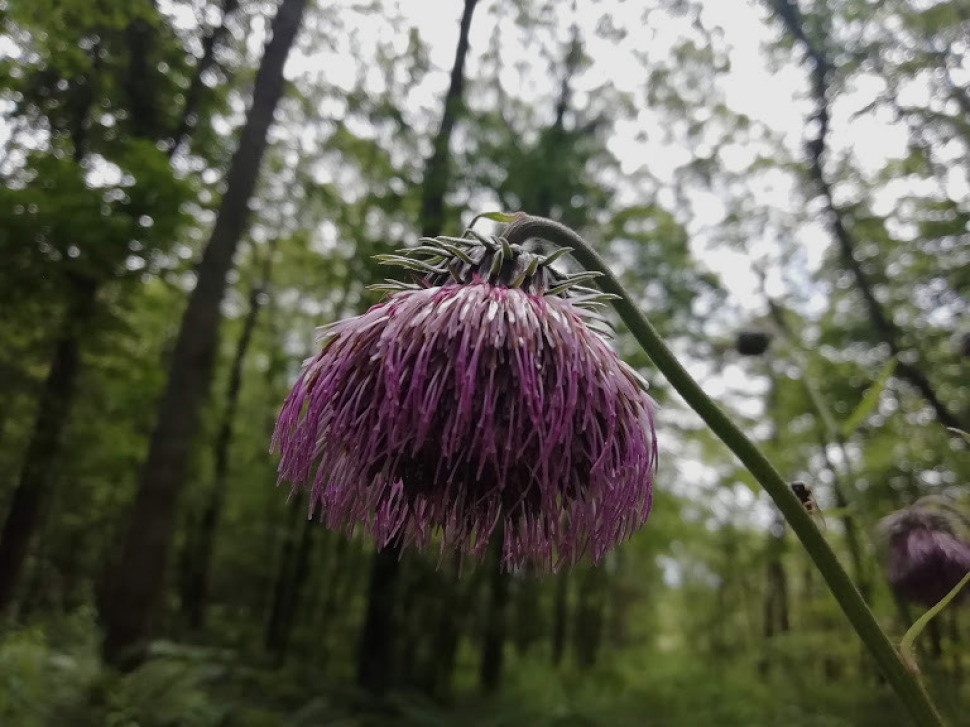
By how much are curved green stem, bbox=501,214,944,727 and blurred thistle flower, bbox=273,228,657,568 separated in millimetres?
81

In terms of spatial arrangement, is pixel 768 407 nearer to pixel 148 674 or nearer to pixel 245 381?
pixel 148 674

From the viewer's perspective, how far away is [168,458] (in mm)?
6043

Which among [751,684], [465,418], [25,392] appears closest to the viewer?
[465,418]

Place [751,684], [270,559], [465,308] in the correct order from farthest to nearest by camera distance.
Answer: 1. [270,559]
2. [751,684]
3. [465,308]

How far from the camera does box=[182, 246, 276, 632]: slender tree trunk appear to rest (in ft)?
57.2

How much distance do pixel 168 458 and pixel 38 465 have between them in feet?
20.1

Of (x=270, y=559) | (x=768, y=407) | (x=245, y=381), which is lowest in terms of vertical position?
(x=270, y=559)

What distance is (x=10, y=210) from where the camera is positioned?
7.45 m

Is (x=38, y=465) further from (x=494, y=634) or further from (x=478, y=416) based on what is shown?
(x=478, y=416)

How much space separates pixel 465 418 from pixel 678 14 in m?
10.1

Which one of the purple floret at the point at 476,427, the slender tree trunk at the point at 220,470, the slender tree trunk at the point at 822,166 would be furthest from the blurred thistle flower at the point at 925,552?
the slender tree trunk at the point at 220,470

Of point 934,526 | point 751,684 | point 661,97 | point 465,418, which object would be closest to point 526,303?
point 465,418

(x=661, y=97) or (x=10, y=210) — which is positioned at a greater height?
(x=661, y=97)

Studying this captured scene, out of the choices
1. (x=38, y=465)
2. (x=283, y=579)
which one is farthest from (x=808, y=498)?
(x=283, y=579)
